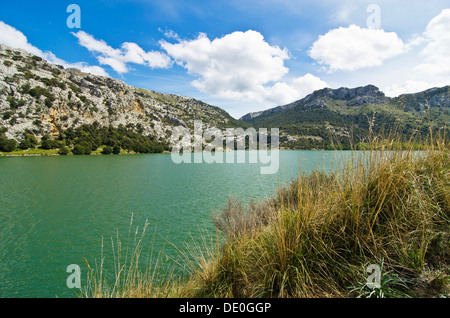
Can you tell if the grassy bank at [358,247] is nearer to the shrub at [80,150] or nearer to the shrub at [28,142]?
the shrub at [80,150]

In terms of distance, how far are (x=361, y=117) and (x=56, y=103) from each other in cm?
9925

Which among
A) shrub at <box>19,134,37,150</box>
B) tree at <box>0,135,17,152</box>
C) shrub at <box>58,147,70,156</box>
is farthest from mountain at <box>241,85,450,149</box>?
shrub at <box>19,134,37,150</box>

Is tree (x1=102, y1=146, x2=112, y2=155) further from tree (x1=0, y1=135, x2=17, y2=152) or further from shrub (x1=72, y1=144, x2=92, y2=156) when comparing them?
tree (x1=0, y1=135, x2=17, y2=152)

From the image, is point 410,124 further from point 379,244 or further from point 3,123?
point 3,123

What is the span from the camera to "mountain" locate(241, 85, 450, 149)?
3951mm

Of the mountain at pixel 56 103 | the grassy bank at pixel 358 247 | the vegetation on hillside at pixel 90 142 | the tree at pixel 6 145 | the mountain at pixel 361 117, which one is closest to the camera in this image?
the grassy bank at pixel 358 247

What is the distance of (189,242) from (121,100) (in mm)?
118617

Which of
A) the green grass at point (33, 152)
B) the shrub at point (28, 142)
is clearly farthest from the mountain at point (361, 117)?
the shrub at point (28, 142)

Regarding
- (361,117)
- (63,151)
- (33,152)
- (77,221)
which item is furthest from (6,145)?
(361,117)

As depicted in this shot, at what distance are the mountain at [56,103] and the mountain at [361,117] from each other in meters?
81.4

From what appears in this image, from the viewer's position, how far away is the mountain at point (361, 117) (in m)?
3.95

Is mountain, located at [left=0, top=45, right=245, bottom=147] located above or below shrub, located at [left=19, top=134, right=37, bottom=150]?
above

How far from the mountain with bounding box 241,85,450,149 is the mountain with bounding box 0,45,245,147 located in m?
81.4
